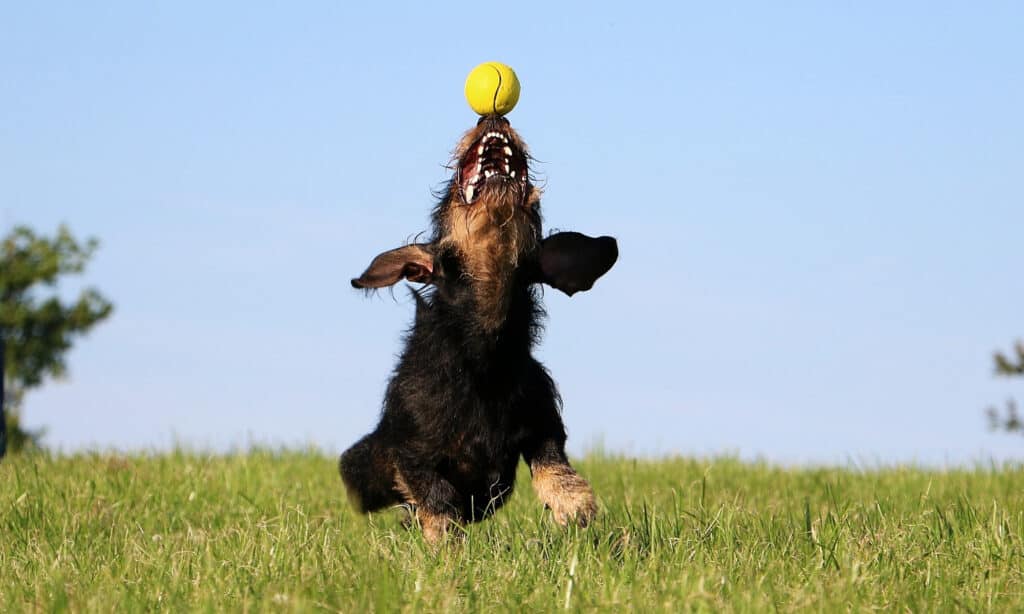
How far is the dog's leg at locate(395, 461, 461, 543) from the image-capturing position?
6191mm

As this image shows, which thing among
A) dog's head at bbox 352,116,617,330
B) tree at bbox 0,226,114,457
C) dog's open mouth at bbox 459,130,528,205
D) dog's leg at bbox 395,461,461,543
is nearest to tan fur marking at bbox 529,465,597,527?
dog's leg at bbox 395,461,461,543

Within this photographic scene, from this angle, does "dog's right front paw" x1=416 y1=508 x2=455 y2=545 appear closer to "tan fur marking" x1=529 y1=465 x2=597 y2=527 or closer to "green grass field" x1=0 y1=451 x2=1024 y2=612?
"green grass field" x1=0 y1=451 x2=1024 y2=612

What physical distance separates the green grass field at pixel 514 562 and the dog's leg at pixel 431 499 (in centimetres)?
17

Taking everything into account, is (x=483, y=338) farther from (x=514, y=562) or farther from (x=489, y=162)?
(x=514, y=562)

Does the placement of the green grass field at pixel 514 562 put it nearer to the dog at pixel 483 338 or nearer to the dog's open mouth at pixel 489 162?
the dog at pixel 483 338

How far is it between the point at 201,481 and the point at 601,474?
12.7 feet

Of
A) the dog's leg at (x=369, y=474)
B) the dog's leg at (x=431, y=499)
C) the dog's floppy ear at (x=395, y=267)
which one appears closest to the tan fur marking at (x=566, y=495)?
the dog's leg at (x=431, y=499)

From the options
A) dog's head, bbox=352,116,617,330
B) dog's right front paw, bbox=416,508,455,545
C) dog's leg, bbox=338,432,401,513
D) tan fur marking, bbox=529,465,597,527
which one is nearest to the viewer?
dog's head, bbox=352,116,617,330

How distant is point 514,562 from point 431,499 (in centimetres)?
105

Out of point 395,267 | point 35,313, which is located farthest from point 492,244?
point 35,313

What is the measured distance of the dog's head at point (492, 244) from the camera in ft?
19.2

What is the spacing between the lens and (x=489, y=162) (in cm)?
600

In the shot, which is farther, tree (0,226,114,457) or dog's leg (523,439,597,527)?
tree (0,226,114,457)

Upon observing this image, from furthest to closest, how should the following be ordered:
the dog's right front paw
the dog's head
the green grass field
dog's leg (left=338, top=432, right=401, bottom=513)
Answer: dog's leg (left=338, top=432, right=401, bottom=513)
the dog's right front paw
the dog's head
the green grass field
